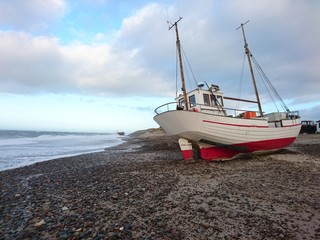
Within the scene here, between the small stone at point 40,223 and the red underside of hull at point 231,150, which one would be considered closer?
the small stone at point 40,223

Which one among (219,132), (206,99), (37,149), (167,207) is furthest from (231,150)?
(37,149)

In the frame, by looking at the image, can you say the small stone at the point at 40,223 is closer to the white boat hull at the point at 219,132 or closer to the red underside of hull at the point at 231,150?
the white boat hull at the point at 219,132

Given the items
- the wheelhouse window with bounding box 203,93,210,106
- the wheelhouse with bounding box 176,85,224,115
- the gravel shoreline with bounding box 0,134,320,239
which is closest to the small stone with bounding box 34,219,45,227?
the gravel shoreline with bounding box 0,134,320,239

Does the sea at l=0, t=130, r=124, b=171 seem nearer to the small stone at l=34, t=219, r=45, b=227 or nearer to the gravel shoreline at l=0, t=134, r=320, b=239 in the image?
the gravel shoreline at l=0, t=134, r=320, b=239

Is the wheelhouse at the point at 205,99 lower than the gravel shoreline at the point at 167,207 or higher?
higher

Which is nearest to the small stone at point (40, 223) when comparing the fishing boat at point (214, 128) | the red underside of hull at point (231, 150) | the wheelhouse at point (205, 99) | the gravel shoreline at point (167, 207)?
the gravel shoreline at point (167, 207)

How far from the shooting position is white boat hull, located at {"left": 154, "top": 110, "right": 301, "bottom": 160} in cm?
1002

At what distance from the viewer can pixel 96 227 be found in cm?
367

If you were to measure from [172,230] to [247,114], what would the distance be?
11021 mm

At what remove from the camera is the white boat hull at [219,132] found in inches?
395

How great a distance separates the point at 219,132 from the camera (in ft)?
34.3

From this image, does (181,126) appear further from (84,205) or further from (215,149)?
(84,205)

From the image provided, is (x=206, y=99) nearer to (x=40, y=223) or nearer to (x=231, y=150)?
(x=231, y=150)

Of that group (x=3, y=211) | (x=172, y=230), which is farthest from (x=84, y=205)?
(x=172, y=230)
